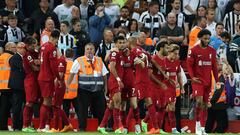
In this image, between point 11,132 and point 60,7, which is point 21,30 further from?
point 11,132

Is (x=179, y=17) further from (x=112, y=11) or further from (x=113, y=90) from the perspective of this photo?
(x=113, y=90)

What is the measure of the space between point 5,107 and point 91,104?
90.2 inches

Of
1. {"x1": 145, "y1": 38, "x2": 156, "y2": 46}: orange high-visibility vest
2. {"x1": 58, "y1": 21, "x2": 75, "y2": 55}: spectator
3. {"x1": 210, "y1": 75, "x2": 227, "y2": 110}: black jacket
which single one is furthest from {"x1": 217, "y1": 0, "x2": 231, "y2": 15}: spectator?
{"x1": 58, "y1": 21, "x2": 75, "y2": 55}: spectator

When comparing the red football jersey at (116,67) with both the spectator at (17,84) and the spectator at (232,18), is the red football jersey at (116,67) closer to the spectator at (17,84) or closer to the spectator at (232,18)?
the spectator at (17,84)

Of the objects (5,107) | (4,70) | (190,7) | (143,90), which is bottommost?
(5,107)

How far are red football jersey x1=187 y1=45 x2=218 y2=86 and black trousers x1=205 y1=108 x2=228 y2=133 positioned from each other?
2587 mm

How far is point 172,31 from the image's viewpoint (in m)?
30.0

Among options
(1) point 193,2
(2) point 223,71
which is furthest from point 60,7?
(2) point 223,71

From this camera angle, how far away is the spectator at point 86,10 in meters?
31.5

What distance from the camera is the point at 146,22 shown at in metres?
30.8

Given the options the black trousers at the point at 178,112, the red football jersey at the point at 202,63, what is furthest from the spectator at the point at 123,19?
the red football jersey at the point at 202,63

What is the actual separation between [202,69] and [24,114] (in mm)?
4816

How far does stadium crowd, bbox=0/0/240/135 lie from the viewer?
26000mm

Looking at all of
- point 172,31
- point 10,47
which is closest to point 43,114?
point 10,47
